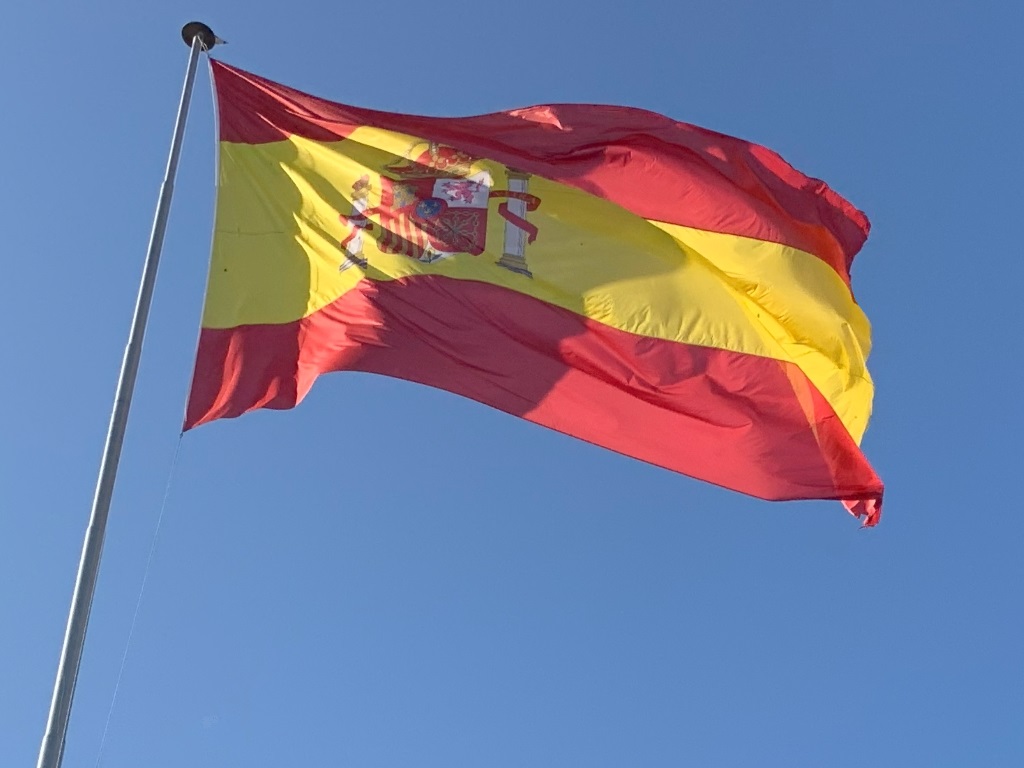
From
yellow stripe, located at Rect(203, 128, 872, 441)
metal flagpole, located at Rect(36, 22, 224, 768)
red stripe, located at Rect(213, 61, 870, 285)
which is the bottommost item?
metal flagpole, located at Rect(36, 22, 224, 768)

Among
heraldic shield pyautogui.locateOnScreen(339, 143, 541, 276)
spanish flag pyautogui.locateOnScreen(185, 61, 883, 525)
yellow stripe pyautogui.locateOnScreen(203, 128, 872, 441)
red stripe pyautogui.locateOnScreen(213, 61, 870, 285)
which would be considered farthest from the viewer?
red stripe pyautogui.locateOnScreen(213, 61, 870, 285)

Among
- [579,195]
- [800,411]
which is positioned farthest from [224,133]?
[800,411]

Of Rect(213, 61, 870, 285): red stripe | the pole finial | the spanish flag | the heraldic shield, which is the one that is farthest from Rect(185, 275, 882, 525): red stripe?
the pole finial

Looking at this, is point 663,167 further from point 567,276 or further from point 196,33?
point 196,33

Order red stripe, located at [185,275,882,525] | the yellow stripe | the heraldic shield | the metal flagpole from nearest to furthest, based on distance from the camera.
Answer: the metal flagpole → red stripe, located at [185,275,882,525] → the yellow stripe → the heraldic shield

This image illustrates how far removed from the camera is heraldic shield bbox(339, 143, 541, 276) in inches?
542

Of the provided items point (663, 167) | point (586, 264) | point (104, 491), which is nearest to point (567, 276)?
point (586, 264)

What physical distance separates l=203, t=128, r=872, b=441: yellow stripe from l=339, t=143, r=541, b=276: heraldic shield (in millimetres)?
76

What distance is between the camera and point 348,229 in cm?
1375

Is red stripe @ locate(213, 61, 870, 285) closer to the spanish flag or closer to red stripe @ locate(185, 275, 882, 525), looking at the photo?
the spanish flag

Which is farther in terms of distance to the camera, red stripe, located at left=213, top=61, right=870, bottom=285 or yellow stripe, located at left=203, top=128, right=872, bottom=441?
red stripe, located at left=213, top=61, right=870, bottom=285

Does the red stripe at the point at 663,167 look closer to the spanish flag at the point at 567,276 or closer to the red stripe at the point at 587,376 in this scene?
the spanish flag at the point at 567,276

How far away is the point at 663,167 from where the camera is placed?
49.5ft

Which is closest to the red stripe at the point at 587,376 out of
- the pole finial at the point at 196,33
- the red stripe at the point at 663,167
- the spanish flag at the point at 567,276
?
the spanish flag at the point at 567,276
